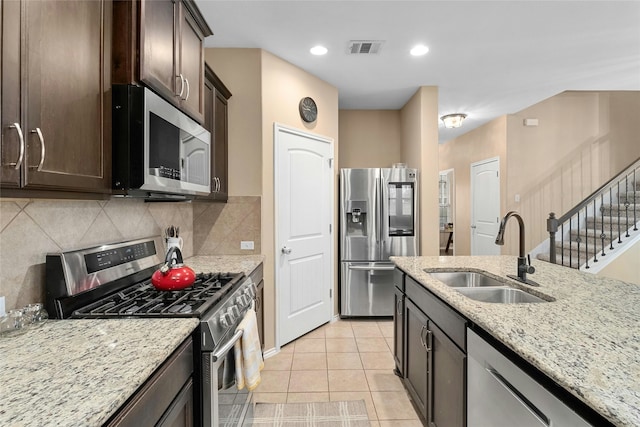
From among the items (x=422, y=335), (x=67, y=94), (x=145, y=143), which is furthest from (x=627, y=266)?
(x=67, y=94)

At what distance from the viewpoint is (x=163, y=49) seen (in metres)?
1.56

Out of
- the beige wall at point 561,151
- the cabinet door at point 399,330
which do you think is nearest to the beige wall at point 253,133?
the cabinet door at point 399,330

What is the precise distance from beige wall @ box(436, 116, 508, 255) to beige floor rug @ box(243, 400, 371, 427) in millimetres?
4149

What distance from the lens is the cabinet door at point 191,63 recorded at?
→ 1768mm

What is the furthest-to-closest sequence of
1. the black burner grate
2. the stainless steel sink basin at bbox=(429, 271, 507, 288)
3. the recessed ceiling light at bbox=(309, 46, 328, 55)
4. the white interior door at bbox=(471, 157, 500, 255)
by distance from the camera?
the white interior door at bbox=(471, 157, 500, 255) < the recessed ceiling light at bbox=(309, 46, 328, 55) < the stainless steel sink basin at bbox=(429, 271, 507, 288) < the black burner grate

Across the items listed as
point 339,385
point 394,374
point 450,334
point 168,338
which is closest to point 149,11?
point 168,338

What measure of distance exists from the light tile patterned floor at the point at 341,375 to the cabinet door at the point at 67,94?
6.24 feet

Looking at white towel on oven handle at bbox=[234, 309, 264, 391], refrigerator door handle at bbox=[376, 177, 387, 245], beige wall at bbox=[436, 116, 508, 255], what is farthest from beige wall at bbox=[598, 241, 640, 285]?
white towel on oven handle at bbox=[234, 309, 264, 391]

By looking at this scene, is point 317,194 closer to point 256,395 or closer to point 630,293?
point 256,395

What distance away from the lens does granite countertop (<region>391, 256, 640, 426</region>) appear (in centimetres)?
72

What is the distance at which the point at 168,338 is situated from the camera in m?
1.07

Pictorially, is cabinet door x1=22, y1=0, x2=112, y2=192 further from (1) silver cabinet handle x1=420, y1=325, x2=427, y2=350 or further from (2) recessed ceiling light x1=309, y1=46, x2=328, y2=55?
(2) recessed ceiling light x1=309, y1=46, x2=328, y2=55

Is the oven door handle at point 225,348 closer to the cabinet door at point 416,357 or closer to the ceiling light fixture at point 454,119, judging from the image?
the cabinet door at point 416,357

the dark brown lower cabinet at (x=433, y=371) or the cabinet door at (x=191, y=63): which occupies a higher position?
the cabinet door at (x=191, y=63)
